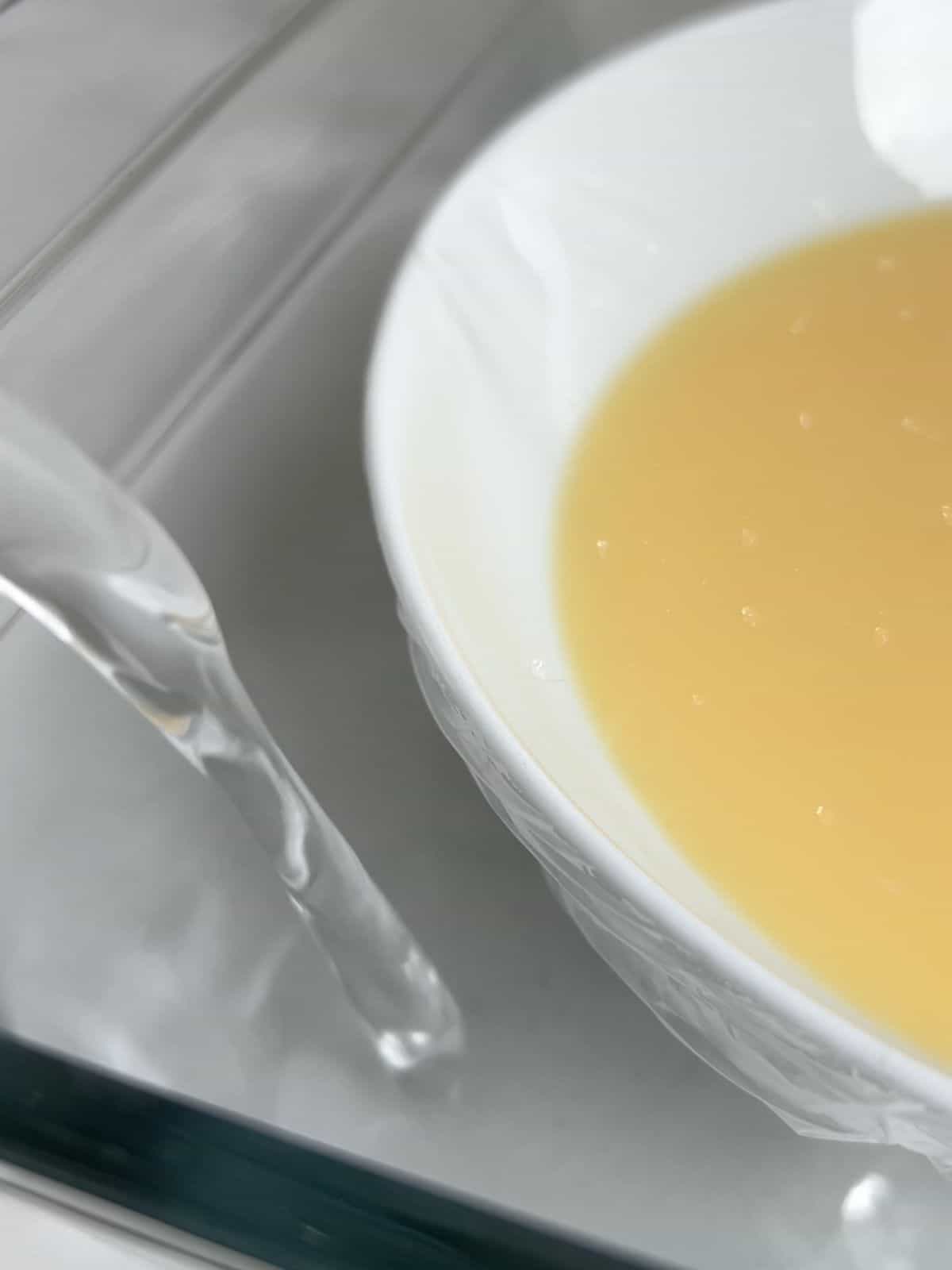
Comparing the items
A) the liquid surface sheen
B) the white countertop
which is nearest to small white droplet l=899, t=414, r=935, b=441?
the liquid surface sheen

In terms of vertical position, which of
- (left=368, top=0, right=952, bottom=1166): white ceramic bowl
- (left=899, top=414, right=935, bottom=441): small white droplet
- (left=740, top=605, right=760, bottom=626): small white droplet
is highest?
(left=368, top=0, right=952, bottom=1166): white ceramic bowl

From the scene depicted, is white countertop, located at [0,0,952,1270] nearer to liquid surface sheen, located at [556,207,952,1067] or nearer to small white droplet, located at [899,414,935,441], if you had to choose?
liquid surface sheen, located at [556,207,952,1067]

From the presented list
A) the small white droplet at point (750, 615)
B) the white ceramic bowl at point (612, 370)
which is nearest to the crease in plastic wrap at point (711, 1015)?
the white ceramic bowl at point (612, 370)

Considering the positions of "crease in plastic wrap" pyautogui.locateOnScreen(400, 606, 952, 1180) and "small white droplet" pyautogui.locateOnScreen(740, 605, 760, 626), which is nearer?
"crease in plastic wrap" pyautogui.locateOnScreen(400, 606, 952, 1180)

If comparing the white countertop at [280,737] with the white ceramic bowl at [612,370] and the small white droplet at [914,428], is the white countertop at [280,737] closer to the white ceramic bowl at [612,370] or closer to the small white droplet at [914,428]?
the white ceramic bowl at [612,370]

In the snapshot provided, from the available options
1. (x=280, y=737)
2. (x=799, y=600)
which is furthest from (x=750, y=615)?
(x=280, y=737)

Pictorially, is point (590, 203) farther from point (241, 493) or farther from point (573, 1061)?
point (573, 1061)
